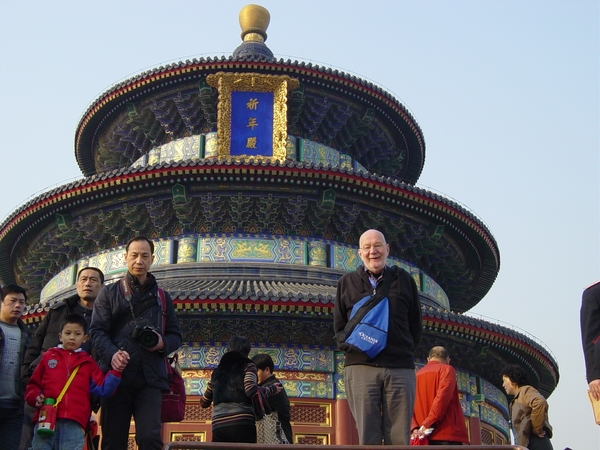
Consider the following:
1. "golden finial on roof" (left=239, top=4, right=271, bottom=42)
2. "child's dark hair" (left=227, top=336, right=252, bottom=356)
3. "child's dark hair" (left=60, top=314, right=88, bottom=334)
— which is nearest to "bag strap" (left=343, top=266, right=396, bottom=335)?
"child's dark hair" (left=227, top=336, right=252, bottom=356)

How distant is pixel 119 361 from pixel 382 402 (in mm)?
1975

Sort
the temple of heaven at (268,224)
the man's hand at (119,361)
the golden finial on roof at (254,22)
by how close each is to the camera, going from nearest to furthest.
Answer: the man's hand at (119,361), the temple of heaven at (268,224), the golden finial on roof at (254,22)

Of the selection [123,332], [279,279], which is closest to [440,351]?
[123,332]

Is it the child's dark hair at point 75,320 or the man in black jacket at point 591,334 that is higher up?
the child's dark hair at point 75,320

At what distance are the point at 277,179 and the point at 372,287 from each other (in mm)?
10813

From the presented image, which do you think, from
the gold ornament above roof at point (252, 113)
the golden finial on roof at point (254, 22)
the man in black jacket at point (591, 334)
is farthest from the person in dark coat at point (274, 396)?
the golden finial on roof at point (254, 22)

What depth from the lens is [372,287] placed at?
7164mm

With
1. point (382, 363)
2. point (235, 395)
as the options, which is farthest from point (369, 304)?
point (235, 395)

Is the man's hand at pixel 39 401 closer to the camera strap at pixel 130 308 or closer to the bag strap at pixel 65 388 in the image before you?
the bag strap at pixel 65 388

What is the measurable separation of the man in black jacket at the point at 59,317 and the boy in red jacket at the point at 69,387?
0.31 metres

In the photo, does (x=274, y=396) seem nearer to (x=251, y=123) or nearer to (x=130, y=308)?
(x=130, y=308)

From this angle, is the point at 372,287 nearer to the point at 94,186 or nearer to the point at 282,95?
the point at 94,186

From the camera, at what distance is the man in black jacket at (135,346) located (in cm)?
685

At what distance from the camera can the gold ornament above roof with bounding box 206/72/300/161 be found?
20.6 metres
